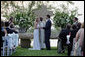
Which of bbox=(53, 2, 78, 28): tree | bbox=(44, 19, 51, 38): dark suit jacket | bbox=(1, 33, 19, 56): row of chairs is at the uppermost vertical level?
bbox=(53, 2, 78, 28): tree

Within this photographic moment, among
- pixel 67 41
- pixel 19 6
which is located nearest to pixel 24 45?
pixel 19 6

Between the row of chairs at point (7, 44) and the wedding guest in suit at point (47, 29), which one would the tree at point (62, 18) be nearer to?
the wedding guest in suit at point (47, 29)

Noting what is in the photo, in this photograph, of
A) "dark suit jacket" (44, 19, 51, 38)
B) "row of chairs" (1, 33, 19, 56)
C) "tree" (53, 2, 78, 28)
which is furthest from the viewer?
"tree" (53, 2, 78, 28)

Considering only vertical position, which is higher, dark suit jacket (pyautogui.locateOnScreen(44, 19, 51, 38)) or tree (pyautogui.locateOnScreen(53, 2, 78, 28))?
tree (pyautogui.locateOnScreen(53, 2, 78, 28))

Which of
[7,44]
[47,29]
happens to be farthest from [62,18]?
[7,44]

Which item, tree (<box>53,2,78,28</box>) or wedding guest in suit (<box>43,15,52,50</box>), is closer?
wedding guest in suit (<box>43,15,52,50</box>)

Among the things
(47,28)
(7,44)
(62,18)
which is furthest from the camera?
(62,18)

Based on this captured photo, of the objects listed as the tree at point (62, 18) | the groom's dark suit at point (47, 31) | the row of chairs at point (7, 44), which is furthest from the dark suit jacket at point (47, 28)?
the row of chairs at point (7, 44)

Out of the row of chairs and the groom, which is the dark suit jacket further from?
the row of chairs

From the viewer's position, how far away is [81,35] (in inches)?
356

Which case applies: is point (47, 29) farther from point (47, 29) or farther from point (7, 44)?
point (7, 44)

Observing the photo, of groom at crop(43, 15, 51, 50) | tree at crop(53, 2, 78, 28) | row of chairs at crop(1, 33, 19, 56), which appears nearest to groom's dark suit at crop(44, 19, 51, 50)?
groom at crop(43, 15, 51, 50)

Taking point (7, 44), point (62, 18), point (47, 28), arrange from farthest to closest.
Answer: point (62, 18) < point (47, 28) < point (7, 44)

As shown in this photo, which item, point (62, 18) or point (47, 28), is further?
point (62, 18)
